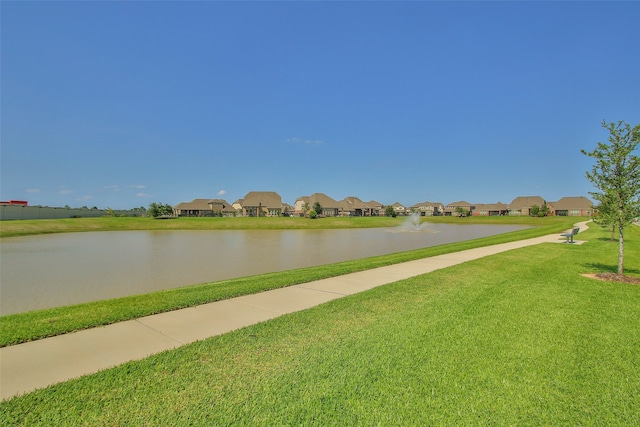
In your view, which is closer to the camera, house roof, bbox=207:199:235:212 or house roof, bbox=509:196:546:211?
house roof, bbox=207:199:235:212

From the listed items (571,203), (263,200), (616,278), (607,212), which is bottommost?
(616,278)

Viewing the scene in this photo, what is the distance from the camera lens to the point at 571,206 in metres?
93.0

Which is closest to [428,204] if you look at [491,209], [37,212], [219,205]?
[491,209]

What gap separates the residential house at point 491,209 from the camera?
111m

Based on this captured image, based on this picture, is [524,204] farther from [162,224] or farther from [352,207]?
[162,224]

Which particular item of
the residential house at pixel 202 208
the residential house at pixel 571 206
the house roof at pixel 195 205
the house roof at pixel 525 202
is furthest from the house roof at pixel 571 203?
the house roof at pixel 195 205

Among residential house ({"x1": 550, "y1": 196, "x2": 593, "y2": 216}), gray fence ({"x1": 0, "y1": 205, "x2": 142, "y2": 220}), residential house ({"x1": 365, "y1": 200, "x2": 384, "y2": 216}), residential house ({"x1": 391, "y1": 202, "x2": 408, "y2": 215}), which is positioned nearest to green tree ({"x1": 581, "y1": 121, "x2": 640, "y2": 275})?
gray fence ({"x1": 0, "y1": 205, "x2": 142, "y2": 220})

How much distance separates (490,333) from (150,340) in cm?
472

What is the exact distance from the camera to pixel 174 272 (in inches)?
479

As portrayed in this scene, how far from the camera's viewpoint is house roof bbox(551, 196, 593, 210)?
3598 inches

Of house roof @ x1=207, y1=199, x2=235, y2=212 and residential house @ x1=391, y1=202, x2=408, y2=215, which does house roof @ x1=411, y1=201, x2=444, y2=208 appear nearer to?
residential house @ x1=391, y1=202, x2=408, y2=215

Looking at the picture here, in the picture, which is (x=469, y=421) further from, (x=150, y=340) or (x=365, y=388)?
(x=150, y=340)

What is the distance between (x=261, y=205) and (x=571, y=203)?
9120cm

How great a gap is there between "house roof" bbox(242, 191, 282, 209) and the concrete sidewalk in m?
79.7
